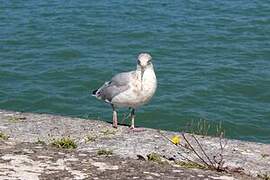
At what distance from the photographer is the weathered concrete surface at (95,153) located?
7.68 meters

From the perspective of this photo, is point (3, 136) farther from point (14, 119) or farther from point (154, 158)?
point (154, 158)

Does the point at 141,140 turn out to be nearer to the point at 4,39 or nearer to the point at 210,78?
the point at 210,78

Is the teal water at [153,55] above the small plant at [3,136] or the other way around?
above

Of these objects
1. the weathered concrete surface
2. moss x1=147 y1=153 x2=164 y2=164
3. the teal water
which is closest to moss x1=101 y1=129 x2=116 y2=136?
the weathered concrete surface

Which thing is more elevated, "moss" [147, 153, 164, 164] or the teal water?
the teal water

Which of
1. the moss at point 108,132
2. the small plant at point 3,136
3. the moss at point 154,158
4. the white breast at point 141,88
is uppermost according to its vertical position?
the white breast at point 141,88

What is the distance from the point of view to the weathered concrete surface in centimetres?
768

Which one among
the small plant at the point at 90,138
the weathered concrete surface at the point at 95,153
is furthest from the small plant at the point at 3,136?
the small plant at the point at 90,138

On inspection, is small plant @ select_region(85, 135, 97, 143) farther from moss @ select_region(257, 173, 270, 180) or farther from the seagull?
moss @ select_region(257, 173, 270, 180)

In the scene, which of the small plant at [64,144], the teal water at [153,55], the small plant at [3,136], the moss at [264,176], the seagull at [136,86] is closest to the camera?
the moss at [264,176]

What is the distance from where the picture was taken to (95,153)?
29.2 feet

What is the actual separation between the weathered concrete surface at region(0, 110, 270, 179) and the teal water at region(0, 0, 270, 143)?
5238 mm

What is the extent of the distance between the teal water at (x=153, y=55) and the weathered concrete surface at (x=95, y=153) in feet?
17.2

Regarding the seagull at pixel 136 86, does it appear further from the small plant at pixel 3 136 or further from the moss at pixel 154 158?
the moss at pixel 154 158
